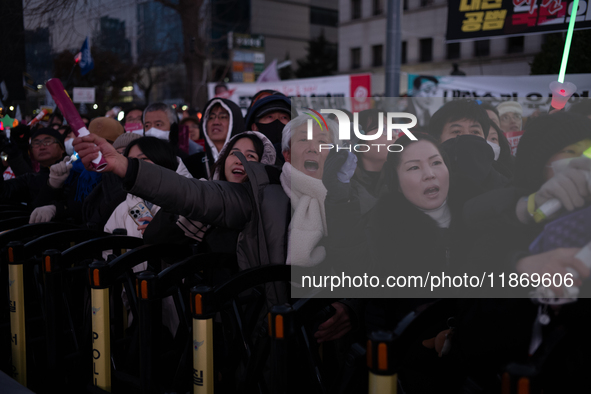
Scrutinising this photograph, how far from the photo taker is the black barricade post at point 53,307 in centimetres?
255

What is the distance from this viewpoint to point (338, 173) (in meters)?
1.82

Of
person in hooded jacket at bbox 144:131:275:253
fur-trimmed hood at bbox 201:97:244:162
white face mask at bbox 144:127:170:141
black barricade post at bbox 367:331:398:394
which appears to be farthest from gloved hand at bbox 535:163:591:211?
white face mask at bbox 144:127:170:141

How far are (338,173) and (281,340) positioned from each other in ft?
2.02

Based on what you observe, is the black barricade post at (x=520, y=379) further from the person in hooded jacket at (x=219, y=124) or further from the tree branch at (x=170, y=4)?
the tree branch at (x=170, y=4)

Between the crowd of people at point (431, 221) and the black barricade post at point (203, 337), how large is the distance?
37 cm

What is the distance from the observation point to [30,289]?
3615 millimetres

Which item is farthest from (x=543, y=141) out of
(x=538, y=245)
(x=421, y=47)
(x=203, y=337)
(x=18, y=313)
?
(x=421, y=47)

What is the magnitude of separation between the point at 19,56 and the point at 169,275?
3.30 meters

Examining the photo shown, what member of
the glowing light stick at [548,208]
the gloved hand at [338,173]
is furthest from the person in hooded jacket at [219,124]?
the glowing light stick at [548,208]

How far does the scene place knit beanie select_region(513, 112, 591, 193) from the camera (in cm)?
148

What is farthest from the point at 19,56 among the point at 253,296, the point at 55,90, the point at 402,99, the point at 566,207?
the point at 566,207

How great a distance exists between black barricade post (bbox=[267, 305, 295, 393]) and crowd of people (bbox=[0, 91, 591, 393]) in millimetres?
274

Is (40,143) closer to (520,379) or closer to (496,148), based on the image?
(496,148)

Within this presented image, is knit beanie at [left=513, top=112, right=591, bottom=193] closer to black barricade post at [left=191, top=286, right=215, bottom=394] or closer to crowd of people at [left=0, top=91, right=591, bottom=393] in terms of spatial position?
crowd of people at [left=0, top=91, right=591, bottom=393]
